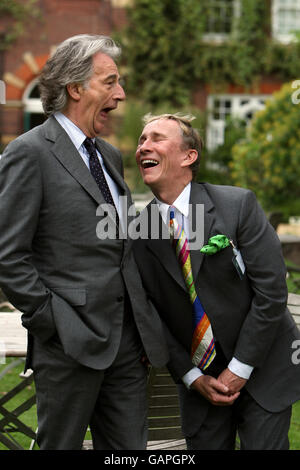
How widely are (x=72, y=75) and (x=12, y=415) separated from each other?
202 centimetres

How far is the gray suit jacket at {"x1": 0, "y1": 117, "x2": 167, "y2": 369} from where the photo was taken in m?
2.43

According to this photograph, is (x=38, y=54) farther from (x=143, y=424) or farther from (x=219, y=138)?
(x=143, y=424)

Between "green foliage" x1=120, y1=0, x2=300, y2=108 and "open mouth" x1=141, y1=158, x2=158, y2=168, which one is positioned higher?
"open mouth" x1=141, y1=158, x2=158, y2=168

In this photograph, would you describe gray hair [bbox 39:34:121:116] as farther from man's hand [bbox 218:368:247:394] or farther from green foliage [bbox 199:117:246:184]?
green foliage [bbox 199:117:246:184]

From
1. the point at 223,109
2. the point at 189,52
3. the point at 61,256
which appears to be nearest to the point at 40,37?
the point at 189,52

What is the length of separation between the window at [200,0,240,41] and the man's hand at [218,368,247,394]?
1502 centimetres

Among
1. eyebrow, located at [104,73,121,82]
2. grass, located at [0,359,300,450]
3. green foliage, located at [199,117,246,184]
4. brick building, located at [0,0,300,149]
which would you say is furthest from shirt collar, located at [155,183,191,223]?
brick building, located at [0,0,300,149]

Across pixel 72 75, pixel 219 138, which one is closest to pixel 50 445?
pixel 72 75

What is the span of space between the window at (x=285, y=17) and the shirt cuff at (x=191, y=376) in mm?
15300

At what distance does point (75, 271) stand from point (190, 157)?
0.66 metres

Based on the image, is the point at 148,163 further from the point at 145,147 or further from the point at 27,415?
the point at 27,415

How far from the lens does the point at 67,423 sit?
256 centimetres

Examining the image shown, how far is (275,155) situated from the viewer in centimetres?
1015

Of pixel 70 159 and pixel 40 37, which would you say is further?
pixel 40 37
